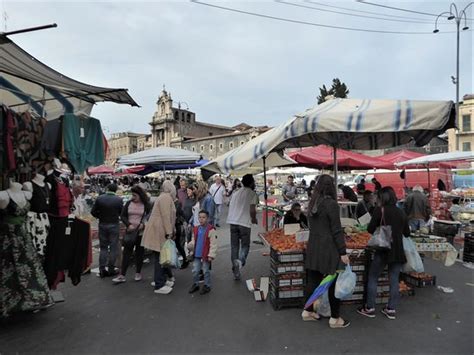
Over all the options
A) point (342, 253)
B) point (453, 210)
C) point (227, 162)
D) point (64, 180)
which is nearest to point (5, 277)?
point (64, 180)

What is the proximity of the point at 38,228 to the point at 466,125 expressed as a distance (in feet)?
158

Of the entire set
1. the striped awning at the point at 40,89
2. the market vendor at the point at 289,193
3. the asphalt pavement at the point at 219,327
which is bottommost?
the asphalt pavement at the point at 219,327

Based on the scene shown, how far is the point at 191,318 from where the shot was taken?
166 inches

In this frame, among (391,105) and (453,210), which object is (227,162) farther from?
(453,210)

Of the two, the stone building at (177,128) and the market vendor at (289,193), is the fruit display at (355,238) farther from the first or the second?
the stone building at (177,128)

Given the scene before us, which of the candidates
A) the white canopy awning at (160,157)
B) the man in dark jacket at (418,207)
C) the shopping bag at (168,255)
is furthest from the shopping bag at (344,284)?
the white canopy awning at (160,157)

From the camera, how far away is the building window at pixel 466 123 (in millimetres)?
39938

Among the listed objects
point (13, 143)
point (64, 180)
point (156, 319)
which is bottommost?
point (156, 319)

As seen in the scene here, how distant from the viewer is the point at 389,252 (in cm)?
402

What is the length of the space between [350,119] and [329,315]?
245cm

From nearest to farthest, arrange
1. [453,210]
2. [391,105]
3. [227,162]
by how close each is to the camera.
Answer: [391,105], [227,162], [453,210]

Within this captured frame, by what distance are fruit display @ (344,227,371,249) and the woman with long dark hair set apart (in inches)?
140

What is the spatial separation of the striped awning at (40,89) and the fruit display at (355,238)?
12.6 feet

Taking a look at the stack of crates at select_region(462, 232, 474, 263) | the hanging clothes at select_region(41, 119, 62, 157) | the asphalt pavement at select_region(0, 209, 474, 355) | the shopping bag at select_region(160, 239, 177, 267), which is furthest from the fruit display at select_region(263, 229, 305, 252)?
the stack of crates at select_region(462, 232, 474, 263)
